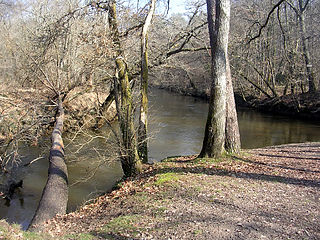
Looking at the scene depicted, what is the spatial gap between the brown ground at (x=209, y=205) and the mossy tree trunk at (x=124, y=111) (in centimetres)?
61

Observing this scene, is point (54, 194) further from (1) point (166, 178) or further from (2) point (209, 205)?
(2) point (209, 205)

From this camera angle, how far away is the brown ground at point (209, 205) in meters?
4.50

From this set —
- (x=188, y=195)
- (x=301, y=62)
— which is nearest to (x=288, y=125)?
(x=301, y=62)

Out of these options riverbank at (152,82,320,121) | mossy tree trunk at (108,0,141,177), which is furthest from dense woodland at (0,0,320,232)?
riverbank at (152,82,320,121)

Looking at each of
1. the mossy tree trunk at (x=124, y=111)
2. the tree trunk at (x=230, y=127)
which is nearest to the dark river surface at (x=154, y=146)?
the mossy tree trunk at (x=124, y=111)

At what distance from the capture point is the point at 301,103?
79.1 ft

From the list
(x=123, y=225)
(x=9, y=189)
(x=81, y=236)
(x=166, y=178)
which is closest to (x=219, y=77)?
(x=166, y=178)

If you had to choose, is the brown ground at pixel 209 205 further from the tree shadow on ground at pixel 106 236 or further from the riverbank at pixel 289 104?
the riverbank at pixel 289 104

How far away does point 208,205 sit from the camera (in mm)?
5344

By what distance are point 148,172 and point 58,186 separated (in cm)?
234

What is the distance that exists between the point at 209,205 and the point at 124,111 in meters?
3.81

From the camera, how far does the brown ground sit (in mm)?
→ 4496

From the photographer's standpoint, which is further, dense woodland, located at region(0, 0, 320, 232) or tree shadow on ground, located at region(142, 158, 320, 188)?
dense woodland, located at region(0, 0, 320, 232)

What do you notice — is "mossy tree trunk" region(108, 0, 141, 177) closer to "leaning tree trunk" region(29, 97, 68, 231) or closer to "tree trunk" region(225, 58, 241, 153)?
"leaning tree trunk" region(29, 97, 68, 231)
